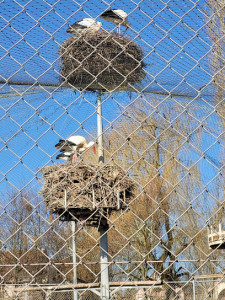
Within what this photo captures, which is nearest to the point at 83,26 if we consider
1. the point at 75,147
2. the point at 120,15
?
the point at 120,15

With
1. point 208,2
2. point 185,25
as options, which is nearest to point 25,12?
point 185,25

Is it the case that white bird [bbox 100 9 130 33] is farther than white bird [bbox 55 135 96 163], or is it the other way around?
white bird [bbox 55 135 96 163]

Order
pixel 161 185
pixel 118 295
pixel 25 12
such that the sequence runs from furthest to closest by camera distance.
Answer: pixel 161 185 < pixel 118 295 < pixel 25 12

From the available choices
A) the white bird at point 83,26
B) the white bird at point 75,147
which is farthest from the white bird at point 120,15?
the white bird at point 75,147

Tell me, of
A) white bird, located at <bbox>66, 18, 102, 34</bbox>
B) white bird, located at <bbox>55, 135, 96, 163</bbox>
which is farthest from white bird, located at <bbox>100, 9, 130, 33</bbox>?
white bird, located at <bbox>55, 135, 96, 163</bbox>

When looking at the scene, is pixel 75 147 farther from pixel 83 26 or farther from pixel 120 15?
pixel 120 15

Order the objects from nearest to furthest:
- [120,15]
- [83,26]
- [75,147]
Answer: [120,15]
[83,26]
[75,147]

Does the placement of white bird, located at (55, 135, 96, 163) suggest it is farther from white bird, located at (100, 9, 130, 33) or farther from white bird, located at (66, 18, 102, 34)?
white bird, located at (100, 9, 130, 33)

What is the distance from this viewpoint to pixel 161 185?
14.0 m

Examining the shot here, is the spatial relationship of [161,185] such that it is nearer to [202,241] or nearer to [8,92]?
[202,241]

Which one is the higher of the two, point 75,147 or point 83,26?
point 75,147

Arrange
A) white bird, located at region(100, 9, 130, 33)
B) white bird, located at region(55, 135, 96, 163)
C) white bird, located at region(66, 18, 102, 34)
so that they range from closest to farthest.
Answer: white bird, located at region(100, 9, 130, 33)
white bird, located at region(66, 18, 102, 34)
white bird, located at region(55, 135, 96, 163)

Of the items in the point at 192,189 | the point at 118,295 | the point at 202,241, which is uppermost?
the point at 192,189

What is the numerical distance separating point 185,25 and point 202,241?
12277 mm
